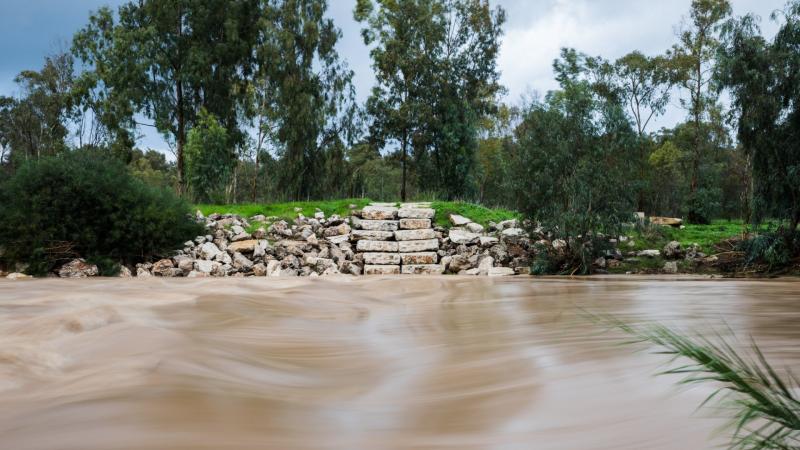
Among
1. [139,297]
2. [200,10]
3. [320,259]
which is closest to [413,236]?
[320,259]

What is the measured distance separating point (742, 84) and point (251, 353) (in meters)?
14.6

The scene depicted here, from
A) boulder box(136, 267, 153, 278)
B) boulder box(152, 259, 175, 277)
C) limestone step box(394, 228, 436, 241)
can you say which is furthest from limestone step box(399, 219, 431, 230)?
boulder box(136, 267, 153, 278)

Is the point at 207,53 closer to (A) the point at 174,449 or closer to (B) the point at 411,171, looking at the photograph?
(B) the point at 411,171

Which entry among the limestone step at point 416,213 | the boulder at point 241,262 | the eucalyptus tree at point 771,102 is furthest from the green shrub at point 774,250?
the boulder at point 241,262

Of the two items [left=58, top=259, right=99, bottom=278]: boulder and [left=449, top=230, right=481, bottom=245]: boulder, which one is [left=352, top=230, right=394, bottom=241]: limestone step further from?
[left=58, top=259, right=99, bottom=278]: boulder

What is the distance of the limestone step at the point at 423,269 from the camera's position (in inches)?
655

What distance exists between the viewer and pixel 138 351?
3695 millimetres

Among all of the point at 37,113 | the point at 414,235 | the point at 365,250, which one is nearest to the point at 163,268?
the point at 365,250

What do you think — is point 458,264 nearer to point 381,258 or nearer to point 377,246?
point 381,258

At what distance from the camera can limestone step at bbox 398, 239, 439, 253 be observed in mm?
17688

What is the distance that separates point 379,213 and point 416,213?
4.09ft

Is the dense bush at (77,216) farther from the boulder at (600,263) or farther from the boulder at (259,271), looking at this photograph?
the boulder at (600,263)

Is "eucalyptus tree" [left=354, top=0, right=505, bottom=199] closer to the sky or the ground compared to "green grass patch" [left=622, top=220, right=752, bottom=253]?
closer to the sky

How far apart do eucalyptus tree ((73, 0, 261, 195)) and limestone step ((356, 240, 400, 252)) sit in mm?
12117
